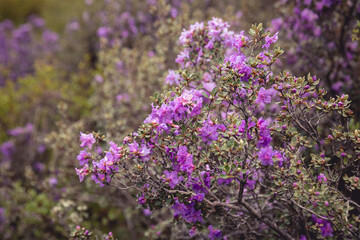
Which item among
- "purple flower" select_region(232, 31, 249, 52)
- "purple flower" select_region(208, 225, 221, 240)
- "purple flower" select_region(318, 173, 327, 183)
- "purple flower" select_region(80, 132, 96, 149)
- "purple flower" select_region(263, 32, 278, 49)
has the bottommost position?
"purple flower" select_region(208, 225, 221, 240)

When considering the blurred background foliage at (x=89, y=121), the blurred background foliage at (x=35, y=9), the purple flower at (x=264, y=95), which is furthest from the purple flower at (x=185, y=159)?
the blurred background foliage at (x=35, y=9)

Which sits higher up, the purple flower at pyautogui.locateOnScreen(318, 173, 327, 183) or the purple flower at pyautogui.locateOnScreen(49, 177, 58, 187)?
the purple flower at pyautogui.locateOnScreen(49, 177, 58, 187)

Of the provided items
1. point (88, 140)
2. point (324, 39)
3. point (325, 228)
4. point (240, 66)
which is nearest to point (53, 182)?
point (88, 140)

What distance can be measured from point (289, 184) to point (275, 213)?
61 centimetres

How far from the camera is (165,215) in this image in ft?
12.8

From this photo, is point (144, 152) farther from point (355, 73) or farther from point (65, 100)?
point (65, 100)

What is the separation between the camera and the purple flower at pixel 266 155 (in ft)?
6.03

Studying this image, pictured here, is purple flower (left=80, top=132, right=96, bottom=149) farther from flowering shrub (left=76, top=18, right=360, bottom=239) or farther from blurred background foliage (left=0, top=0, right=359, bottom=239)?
blurred background foliage (left=0, top=0, right=359, bottom=239)

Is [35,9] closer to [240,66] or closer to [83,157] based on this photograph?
[83,157]

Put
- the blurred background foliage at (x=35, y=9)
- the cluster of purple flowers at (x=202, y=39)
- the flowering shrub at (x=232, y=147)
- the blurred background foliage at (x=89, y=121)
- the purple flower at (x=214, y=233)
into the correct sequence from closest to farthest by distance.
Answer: the flowering shrub at (x=232, y=147) → the purple flower at (x=214, y=233) → the cluster of purple flowers at (x=202, y=39) → the blurred background foliage at (x=89, y=121) → the blurred background foliage at (x=35, y=9)

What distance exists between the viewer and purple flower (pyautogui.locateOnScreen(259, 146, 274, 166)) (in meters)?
1.84

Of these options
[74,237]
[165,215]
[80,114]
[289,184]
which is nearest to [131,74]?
[80,114]

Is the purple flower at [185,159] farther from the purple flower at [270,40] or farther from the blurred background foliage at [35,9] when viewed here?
the blurred background foliage at [35,9]

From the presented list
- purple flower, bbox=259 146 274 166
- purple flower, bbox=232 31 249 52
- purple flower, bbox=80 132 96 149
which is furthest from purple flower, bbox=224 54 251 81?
purple flower, bbox=80 132 96 149
